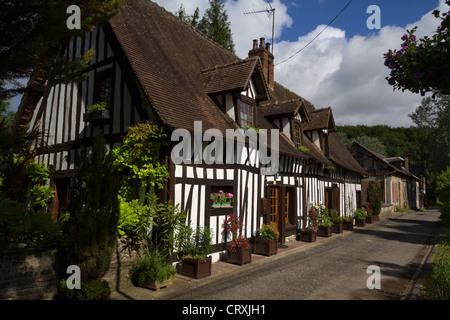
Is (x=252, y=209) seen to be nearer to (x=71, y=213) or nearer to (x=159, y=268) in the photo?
(x=159, y=268)

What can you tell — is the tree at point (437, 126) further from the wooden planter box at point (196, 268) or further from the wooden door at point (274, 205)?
the wooden planter box at point (196, 268)

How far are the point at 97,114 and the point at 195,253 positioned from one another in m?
4.25

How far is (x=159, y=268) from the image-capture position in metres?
5.69

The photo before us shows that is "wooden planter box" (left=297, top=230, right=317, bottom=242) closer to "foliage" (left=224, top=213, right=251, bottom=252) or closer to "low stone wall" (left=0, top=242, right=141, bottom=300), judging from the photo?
"foliage" (left=224, top=213, right=251, bottom=252)

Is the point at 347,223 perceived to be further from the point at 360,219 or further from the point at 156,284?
the point at 156,284

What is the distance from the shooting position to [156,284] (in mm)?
5637

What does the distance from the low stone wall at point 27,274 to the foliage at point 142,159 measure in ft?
7.37

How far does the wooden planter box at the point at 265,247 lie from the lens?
8703 millimetres

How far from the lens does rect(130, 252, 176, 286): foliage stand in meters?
5.64

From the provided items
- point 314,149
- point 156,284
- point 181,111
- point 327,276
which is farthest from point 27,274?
point 314,149

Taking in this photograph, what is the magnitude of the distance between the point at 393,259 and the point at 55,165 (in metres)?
10.3

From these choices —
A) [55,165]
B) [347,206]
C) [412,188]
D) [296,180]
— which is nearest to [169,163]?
[55,165]

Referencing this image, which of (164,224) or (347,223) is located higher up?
(164,224)
